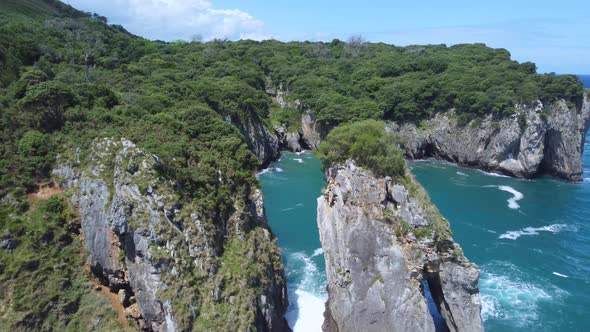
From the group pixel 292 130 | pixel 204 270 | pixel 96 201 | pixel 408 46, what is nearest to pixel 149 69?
pixel 292 130

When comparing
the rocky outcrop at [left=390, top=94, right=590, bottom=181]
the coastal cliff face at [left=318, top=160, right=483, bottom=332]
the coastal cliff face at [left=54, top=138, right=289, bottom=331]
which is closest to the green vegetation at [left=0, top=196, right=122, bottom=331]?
the coastal cliff face at [left=54, top=138, right=289, bottom=331]

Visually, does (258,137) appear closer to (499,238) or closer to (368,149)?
(368,149)

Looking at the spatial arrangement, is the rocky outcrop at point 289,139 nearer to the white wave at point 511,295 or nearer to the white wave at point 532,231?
the white wave at point 532,231

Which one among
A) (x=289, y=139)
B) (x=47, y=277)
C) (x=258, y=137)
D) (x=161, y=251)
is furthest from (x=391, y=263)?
(x=289, y=139)

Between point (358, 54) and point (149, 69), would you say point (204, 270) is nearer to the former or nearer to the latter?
point (149, 69)

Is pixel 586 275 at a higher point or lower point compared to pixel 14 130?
lower

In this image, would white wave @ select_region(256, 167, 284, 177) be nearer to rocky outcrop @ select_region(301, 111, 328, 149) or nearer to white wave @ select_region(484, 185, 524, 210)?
rocky outcrop @ select_region(301, 111, 328, 149)
